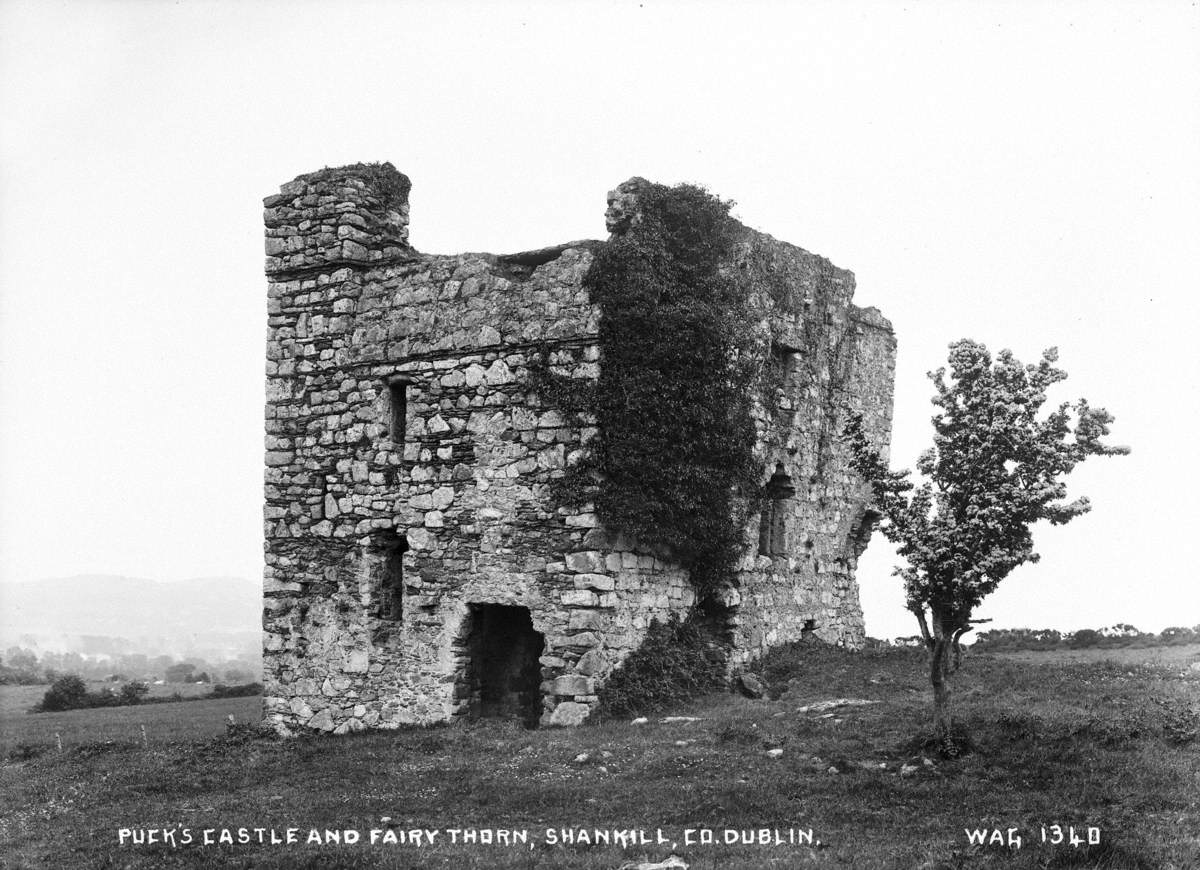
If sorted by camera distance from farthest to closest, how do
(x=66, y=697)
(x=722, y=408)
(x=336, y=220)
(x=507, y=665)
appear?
(x=66, y=697) → (x=336, y=220) → (x=507, y=665) → (x=722, y=408)

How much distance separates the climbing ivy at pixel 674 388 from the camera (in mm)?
16703

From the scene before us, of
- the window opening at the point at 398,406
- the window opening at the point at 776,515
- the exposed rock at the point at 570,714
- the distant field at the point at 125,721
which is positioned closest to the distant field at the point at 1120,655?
the window opening at the point at 776,515

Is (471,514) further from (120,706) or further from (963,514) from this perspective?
(120,706)

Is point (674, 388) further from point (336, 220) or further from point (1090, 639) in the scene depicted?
point (1090, 639)

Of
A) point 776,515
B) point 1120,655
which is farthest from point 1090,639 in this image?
point 776,515

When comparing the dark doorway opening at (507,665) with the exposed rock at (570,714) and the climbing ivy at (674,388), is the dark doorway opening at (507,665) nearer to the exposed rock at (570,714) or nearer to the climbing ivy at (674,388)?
the exposed rock at (570,714)

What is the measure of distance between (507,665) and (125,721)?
10295mm

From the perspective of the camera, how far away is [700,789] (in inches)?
474

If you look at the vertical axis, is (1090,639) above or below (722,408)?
below

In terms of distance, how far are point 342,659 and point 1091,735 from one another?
10862mm

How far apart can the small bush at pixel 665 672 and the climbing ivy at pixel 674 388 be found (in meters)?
0.91

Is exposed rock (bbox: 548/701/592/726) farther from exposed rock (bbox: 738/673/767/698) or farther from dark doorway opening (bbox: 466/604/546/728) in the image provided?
exposed rock (bbox: 738/673/767/698)

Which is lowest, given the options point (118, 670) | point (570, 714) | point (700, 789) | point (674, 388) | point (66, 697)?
point (118, 670)

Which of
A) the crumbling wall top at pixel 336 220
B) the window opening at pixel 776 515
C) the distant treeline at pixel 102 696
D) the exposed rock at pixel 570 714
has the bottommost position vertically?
the distant treeline at pixel 102 696
